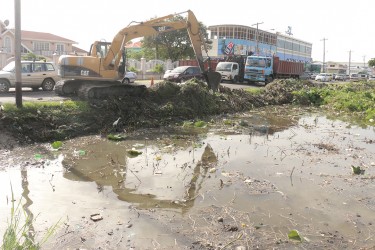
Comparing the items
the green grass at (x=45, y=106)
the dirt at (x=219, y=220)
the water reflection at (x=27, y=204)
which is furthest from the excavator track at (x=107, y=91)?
the water reflection at (x=27, y=204)

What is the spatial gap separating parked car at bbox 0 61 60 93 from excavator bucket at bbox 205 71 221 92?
8455 mm

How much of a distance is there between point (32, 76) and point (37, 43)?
37.6 meters

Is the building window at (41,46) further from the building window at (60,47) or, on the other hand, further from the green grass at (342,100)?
the green grass at (342,100)

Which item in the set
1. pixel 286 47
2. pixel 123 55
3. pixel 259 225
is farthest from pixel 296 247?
pixel 286 47

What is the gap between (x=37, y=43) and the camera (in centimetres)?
5141

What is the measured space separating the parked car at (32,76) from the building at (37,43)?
30.3 meters

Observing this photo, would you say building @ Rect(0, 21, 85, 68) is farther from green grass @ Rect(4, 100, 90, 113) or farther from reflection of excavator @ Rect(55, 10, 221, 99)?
green grass @ Rect(4, 100, 90, 113)

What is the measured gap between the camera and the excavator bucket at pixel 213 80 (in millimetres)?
16016

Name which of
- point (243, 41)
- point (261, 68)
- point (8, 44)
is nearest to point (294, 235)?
point (261, 68)

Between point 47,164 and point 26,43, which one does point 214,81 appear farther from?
point 26,43

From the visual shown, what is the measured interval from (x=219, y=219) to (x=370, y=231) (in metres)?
2.12

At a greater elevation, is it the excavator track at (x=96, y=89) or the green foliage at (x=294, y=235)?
the excavator track at (x=96, y=89)

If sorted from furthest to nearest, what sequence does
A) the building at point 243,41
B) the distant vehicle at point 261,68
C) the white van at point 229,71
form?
the building at point 243,41 → the white van at point 229,71 → the distant vehicle at point 261,68

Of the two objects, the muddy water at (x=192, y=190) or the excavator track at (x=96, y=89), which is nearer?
the muddy water at (x=192, y=190)
